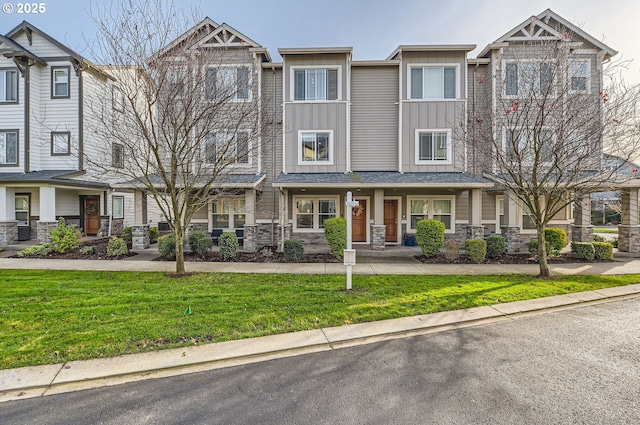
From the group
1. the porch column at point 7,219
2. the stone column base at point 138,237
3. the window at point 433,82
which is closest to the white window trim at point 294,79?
the window at point 433,82

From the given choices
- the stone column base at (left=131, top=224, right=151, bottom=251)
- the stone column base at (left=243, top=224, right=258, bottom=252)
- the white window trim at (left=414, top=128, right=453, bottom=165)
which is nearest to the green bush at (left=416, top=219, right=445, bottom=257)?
the white window trim at (left=414, top=128, right=453, bottom=165)

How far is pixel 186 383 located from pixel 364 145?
506 inches

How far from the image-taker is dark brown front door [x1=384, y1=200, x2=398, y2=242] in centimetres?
1478

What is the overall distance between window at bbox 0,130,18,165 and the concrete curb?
57.7 feet

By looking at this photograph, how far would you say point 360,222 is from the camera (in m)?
14.8

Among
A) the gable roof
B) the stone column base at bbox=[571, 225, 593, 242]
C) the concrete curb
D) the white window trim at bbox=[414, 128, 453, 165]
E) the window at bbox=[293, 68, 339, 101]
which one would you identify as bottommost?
the concrete curb

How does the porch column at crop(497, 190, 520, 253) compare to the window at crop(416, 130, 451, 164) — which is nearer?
the porch column at crop(497, 190, 520, 253)

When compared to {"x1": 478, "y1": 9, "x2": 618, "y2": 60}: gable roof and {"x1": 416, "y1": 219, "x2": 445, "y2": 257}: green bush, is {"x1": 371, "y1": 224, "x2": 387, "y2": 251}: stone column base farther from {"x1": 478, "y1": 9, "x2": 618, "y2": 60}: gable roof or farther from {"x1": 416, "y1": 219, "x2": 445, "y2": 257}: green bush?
{"x1": 478, "y1": 9, "x2": 618, "y2": 60}: gable roof

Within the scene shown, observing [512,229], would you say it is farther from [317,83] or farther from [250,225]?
[250,225]

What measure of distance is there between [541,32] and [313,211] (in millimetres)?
13652

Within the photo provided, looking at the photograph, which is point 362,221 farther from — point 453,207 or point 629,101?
point 629,101

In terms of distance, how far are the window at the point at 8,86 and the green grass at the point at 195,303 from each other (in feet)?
39.7

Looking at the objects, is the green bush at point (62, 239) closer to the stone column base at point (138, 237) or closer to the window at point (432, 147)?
the stone column base at point (138, 237)

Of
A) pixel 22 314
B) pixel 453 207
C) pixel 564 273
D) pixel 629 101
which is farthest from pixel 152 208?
pixel 629 101
